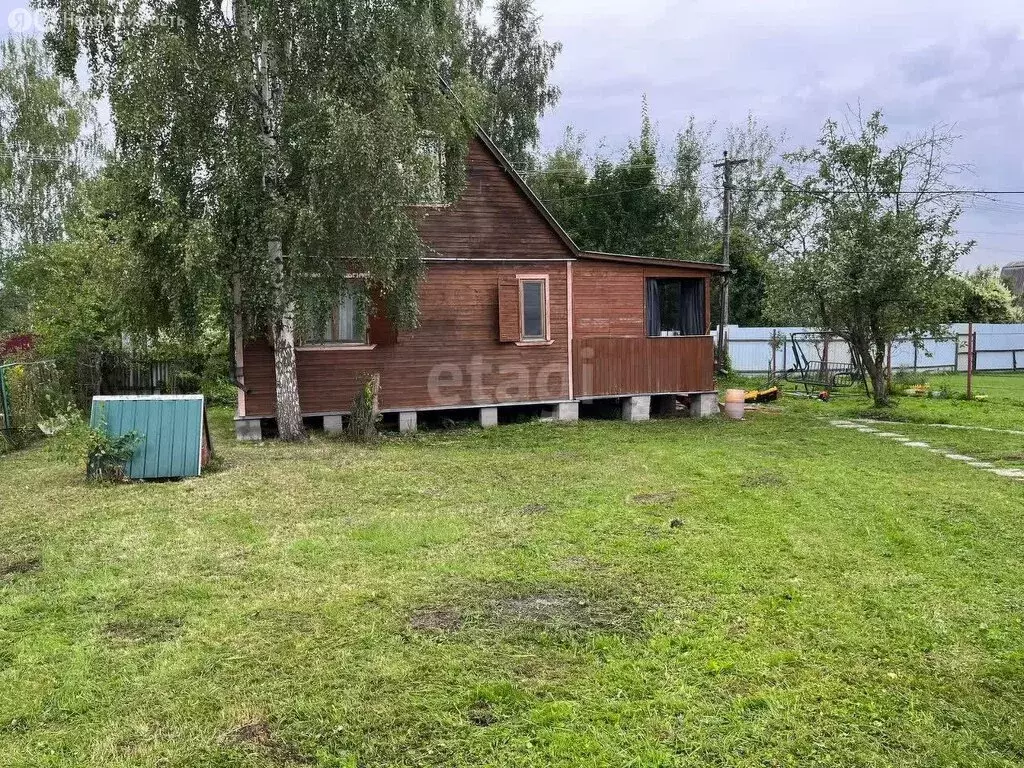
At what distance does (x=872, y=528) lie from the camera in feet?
21.5

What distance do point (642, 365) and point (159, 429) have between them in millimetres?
9023

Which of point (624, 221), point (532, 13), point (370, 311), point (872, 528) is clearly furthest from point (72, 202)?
point (872, 528)

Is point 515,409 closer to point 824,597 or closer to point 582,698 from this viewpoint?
point 824,597

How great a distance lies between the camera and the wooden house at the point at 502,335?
1264cm

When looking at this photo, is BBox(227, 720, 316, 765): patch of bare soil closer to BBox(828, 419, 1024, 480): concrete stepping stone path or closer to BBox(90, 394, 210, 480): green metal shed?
→ BBox(90, 394, 210, 480): green metal shed

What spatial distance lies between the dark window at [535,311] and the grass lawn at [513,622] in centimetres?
573

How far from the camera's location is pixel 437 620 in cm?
453

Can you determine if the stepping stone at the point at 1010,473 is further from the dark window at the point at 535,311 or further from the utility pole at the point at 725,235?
the utility pole at the point at 725,235

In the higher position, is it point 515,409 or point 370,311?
point 370,311

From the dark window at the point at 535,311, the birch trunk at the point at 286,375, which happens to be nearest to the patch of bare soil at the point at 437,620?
the birch trunk at the point at 286,375

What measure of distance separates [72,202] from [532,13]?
67.1 ft

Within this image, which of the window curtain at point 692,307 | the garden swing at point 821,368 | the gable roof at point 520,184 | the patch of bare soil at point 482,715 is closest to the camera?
the patch of bare soil at point 482,715

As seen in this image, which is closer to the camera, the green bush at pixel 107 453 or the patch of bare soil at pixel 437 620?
the patch of bare soil at pixel 437 620

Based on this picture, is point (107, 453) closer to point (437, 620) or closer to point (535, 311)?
point (437, 620)
